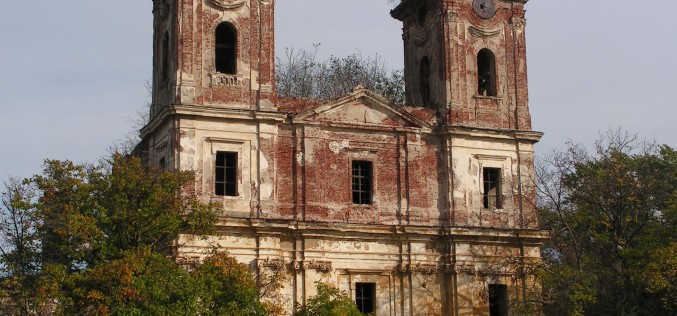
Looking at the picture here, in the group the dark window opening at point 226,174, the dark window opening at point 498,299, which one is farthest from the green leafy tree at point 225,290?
the dark window opening at point 498,299

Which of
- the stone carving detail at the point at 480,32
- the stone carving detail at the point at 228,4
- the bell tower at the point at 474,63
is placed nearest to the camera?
the stone carving detail at the point at 228,4

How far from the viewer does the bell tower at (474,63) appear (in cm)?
3017

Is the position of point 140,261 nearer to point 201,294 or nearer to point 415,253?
point 201,294

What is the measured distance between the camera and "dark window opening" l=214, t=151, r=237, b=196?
27.5 m

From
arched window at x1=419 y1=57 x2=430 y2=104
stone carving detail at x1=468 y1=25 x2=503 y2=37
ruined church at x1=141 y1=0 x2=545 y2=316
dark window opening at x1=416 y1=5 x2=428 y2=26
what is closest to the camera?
ruined church at x1=141 y1=0 x2=545 y2=316

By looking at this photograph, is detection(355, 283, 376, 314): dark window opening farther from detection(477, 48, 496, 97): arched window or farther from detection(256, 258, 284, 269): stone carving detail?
detection(477, 48, 496, 97): arched window

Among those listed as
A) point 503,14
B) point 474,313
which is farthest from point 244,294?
point 503,14

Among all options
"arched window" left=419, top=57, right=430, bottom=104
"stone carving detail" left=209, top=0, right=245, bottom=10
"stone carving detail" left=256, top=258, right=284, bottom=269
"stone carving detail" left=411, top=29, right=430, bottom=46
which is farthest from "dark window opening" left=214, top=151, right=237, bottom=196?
"stone carving detail" left=411, top=29, right=430, bottom=46

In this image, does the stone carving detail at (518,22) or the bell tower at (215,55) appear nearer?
the bell tower at (215,55)

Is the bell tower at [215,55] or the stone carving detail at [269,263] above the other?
the bell tower at [215,55]

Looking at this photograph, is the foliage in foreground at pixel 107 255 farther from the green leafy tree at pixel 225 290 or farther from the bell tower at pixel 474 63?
the bell tower at pixel 474 63

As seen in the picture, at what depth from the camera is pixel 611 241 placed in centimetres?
2623

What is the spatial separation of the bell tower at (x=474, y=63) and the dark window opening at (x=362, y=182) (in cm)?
265

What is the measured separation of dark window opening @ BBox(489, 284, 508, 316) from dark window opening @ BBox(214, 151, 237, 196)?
7.45 meters
